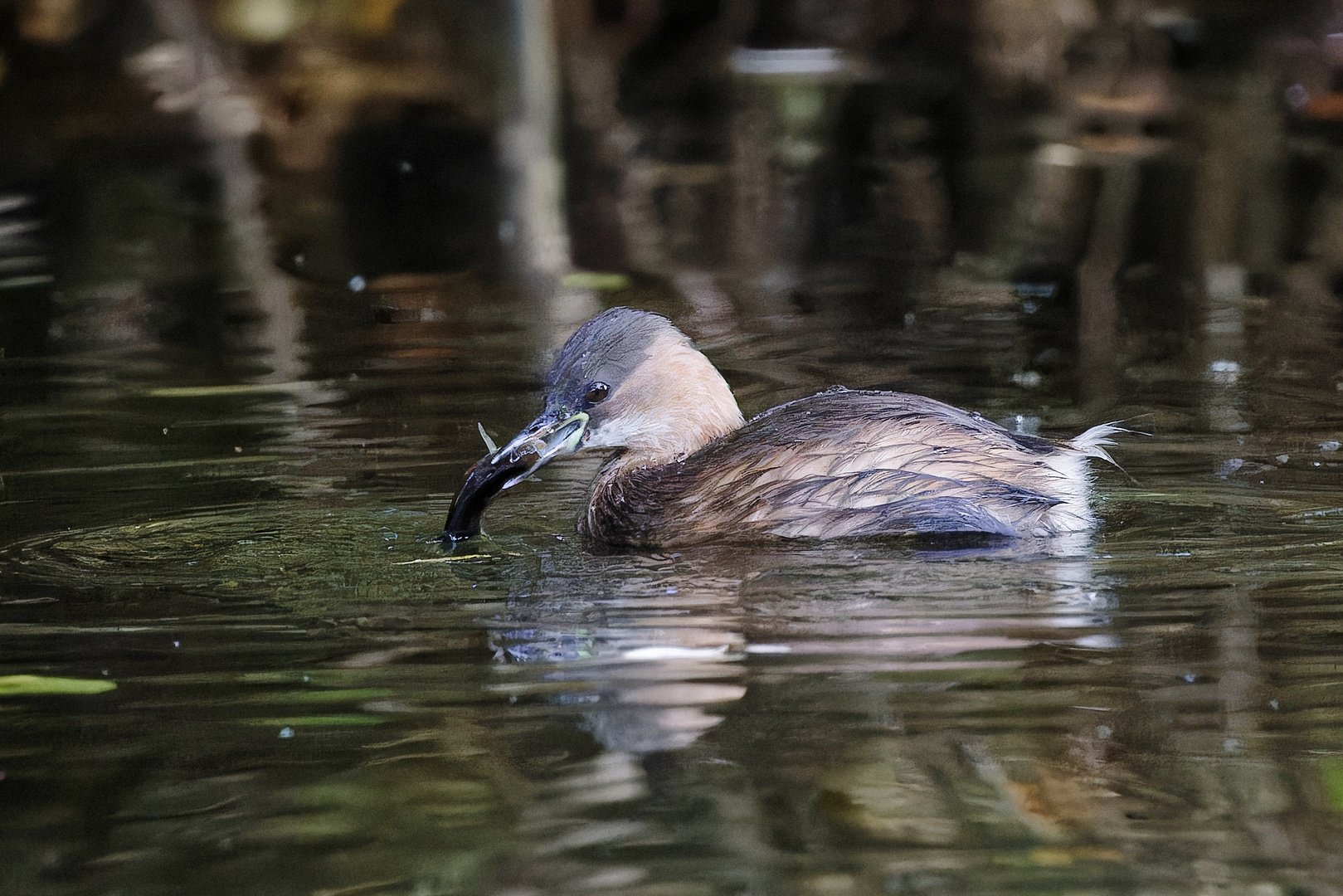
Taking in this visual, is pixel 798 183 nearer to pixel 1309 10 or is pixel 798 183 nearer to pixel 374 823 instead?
pixel 1309 10

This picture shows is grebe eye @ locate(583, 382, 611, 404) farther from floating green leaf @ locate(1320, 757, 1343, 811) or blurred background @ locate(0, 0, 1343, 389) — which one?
blurred background @ locate(0, 0, 1343, 389)

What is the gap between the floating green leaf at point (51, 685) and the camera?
3988 mm

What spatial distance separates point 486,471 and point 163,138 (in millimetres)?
8481

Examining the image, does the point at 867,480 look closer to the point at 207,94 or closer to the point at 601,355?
the point at 601,355

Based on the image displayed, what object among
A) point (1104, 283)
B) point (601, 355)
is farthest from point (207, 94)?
point (601, 355)

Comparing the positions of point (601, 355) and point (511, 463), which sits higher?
point (601, 355)

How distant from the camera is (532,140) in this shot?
1289 centimetres

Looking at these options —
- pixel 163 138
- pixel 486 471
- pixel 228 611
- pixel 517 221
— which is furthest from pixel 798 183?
pixel 228 611

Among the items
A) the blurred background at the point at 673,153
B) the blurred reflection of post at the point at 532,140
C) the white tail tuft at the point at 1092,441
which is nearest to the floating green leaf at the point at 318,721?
the white tail tuft at the point at 1092,441

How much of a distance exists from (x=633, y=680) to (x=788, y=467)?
1.17 m

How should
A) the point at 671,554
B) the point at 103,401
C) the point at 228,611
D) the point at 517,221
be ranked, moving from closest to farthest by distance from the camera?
the point at 228,611, the point at 671,554, the point at 103,401, the point at 517,221

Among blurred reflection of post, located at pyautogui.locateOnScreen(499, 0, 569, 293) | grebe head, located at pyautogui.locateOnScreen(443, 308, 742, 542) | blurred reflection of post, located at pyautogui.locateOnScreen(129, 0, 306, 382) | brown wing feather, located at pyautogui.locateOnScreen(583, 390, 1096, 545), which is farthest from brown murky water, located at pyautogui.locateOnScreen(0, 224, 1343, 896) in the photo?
blurred reflection of post, located at pyautogui.locateOnScreen(129, 0, 306, 382)

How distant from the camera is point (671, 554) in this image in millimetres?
4914

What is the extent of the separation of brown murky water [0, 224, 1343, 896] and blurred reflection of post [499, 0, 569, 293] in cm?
427
